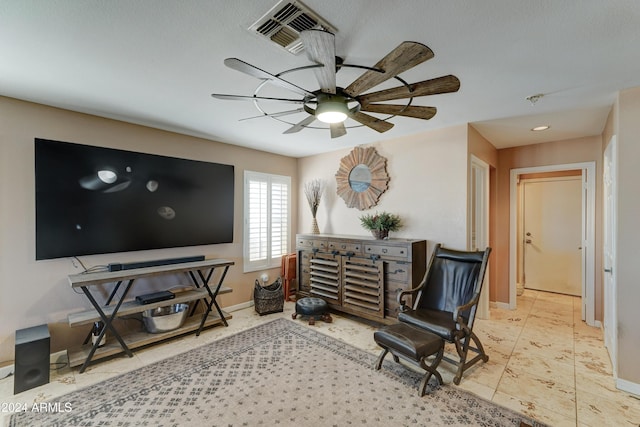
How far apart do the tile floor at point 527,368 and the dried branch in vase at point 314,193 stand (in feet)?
5.73

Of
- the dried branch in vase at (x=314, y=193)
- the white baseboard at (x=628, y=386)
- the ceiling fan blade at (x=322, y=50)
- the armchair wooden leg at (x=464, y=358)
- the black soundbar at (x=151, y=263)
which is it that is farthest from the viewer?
the dried branch in vase at (x=314, y=193)

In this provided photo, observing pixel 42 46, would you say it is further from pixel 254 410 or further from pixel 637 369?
pixel 637 369

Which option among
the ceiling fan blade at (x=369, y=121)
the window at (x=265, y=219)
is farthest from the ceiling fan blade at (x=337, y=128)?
the window at (x=265, y=219)

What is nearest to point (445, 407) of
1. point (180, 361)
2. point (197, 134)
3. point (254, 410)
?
point (254, 410)

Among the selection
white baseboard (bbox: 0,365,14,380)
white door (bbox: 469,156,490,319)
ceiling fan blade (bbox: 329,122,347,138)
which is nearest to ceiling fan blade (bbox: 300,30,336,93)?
ceiling fan blade (bbox: 329,122,347,138)

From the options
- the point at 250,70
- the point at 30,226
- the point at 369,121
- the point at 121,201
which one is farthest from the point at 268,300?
the point at 250,70

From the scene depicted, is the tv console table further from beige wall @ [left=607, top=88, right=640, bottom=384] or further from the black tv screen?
beige wall @ [left=607, top=88, right=640, bottom=384]

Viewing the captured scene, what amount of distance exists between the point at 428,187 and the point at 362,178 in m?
1.02

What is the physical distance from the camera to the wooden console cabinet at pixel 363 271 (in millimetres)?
3322

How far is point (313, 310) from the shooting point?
3648 millimetres

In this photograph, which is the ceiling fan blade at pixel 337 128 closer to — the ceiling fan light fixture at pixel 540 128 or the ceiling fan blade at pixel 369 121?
the ceiling fan blade at pixel 369 121

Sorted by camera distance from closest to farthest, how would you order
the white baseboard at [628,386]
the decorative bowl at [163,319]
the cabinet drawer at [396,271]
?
the white baseboard at [628,386] → the decorative bowl at [163,319] → the cabinet drawer at [396,271]

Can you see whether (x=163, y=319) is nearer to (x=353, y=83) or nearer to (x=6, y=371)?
(x=6, y=371)

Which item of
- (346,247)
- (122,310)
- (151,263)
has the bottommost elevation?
(122,310)
